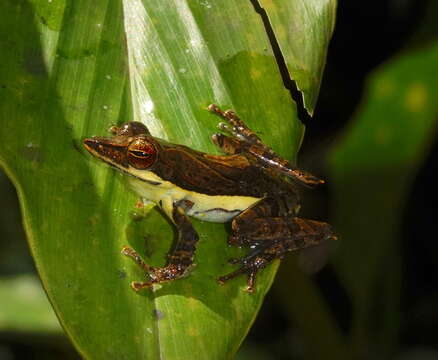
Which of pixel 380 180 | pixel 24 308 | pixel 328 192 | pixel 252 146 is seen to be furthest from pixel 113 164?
pixel 328 192

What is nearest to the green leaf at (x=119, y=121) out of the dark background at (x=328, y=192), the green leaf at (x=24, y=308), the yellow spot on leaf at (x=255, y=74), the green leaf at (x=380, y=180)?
the yellow spot on leaf at (x=255, y=74)

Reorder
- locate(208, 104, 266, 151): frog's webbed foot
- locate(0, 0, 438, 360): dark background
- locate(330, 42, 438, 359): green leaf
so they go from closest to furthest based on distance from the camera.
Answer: locate(208, 104, 266, 151): frog's webbed foot < locate(330, 42, 438, 359): green leaf < locate(0, 0, 438, 360): dark background

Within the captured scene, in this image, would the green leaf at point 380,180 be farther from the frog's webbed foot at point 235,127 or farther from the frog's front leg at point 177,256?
the frog's front leg at point 177,256

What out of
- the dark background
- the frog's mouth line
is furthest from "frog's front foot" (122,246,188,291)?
the dark background

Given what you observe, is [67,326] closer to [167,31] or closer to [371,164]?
[167,31]

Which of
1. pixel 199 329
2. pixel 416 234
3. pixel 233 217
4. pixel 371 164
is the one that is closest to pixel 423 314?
pixel 416 234

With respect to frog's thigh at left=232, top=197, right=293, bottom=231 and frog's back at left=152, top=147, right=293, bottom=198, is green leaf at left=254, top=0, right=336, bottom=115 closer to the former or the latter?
frog's back at left=152, top=147, right=293, bottom=198

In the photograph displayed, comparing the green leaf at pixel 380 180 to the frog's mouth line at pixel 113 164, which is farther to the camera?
the green leaf at pixel 380 180
